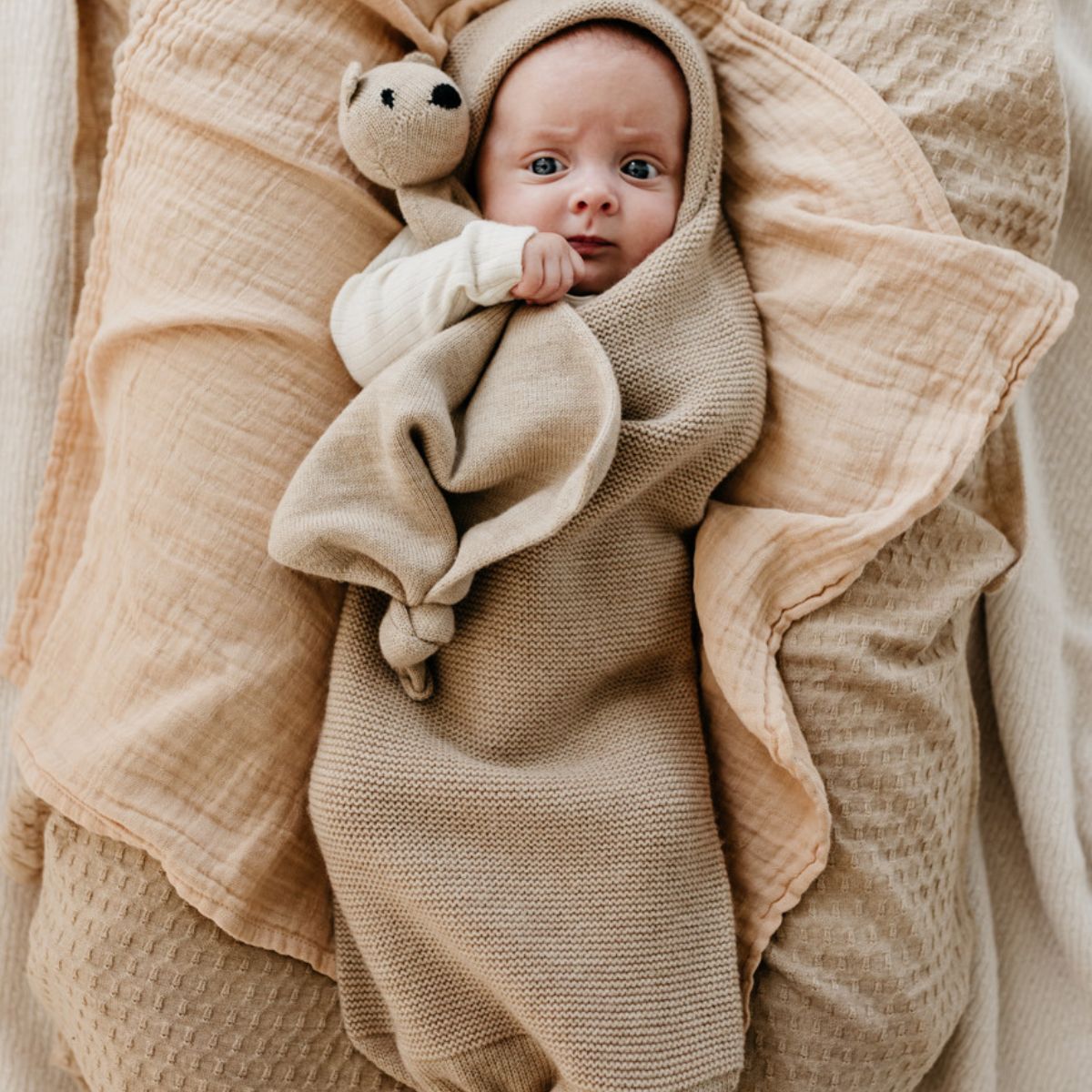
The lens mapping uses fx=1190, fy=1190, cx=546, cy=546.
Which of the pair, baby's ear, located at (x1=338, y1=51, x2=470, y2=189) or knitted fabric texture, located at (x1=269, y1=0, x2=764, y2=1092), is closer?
knitted fabric texture, located at (x1=269, y1=0, x2=764, y2=1092)

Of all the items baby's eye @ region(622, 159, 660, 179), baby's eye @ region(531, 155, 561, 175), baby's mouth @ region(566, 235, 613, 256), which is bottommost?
baby's mouth @ region(566, 235, 613, 256)

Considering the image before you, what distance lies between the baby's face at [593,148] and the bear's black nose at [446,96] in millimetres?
60

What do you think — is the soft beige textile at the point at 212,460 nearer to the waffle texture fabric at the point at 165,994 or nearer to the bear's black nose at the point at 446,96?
the waffle texture fabric at the point at 165,994

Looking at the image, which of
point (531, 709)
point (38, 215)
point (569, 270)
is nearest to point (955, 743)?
point (531, 709)

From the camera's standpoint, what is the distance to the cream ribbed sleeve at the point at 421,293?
1.17 meters

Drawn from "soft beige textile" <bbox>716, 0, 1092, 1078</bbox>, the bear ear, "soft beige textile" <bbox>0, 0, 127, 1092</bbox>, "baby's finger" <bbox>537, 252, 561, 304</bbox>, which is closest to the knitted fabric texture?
"baby's finger" <bbox>537, 252, 561, 304</bbox>

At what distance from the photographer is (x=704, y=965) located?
3.65 ft

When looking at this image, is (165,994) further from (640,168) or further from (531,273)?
(640,168)

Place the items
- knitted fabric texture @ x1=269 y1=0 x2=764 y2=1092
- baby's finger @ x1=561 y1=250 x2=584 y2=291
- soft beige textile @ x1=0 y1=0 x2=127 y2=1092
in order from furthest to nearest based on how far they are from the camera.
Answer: soft beige textile @ x1=0 y1=0 x2=127 y2=1092 < baby's finger @ x1=561 y1=250 x2=584 y2=291 < knitted fabric texture @ x1=269 y1=0 x2=764 y2=1092

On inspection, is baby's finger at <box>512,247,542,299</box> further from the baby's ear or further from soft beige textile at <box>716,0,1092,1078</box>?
soft beige textile at <box>716,0,1092,1078</box>

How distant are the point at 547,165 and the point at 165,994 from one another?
0.90m

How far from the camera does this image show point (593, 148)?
4.05 ft

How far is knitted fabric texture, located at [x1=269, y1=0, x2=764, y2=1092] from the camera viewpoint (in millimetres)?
1081

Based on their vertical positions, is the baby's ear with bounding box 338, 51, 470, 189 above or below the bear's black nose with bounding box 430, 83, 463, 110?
below
